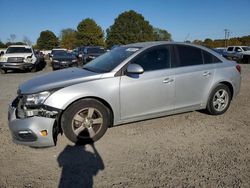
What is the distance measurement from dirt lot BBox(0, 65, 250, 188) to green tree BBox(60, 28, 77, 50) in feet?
240

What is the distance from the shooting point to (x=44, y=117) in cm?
398

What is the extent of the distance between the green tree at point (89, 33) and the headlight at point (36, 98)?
2546 inches

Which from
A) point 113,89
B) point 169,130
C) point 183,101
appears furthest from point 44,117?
point 183,101

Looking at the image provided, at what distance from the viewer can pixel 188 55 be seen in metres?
5.34

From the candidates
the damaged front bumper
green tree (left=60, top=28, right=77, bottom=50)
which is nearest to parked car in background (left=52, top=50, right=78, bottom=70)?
the damaged front bumper

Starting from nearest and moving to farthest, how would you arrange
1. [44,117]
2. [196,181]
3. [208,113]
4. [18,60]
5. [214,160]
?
1. [196,181]
2. [214,160]
3. [44,117]
4. [208,113]
5. [18,60]

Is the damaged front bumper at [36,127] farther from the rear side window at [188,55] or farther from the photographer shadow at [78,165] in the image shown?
the rear side window at [188,55]

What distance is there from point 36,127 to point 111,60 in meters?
1.93

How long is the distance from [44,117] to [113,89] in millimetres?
1185

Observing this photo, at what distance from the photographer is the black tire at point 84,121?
419cm

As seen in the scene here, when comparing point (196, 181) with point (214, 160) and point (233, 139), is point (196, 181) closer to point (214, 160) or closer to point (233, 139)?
point (214, 160)

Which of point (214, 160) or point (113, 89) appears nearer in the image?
point (214, 160)

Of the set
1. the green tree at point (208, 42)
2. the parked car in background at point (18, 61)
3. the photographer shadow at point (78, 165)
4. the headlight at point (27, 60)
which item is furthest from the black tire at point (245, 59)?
the green tree at point (208, 42)

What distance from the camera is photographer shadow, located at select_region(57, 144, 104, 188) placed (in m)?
3.18
